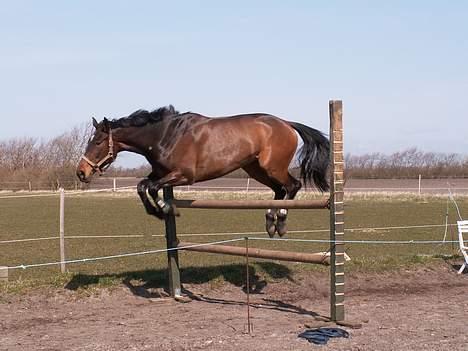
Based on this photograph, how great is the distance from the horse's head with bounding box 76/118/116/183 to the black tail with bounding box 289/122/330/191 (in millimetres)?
2441

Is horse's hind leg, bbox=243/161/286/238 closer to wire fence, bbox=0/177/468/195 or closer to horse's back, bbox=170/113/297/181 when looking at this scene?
horse's back, bbox=170/113/297/181

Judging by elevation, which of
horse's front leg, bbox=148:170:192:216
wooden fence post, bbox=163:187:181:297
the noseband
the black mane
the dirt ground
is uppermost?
the black mane

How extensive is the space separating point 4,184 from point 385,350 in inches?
2138

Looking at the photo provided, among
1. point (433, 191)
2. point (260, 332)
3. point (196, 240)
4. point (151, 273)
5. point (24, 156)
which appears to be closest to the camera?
point (260, 332)

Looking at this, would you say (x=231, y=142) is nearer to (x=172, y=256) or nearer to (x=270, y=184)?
(x=270, y=184)

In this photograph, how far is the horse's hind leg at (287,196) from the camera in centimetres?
816

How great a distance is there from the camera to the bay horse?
25.2 feet

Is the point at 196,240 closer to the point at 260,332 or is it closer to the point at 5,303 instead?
the point at 5,303

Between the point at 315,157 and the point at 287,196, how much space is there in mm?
636

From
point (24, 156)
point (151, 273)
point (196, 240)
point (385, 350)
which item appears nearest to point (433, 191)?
point (196, 240)

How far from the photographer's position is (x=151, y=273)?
9531 millimetres

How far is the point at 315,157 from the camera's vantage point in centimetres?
811

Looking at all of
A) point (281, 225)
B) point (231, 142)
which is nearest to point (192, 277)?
point (281, 225)

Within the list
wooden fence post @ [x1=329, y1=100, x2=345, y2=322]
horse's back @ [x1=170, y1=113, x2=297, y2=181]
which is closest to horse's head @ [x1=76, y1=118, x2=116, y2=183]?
horse's back @ [x1=170, y1=113, x2=297, y2=181]
